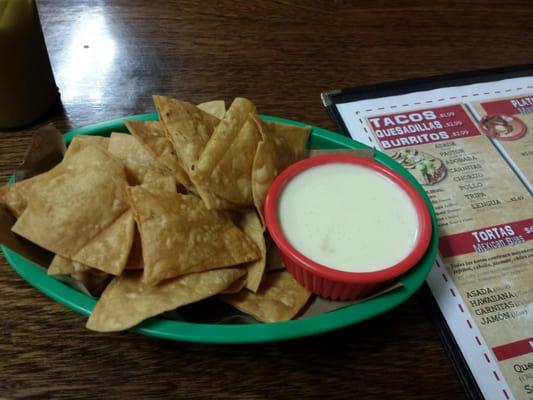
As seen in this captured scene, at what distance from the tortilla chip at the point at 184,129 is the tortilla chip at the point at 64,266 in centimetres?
21

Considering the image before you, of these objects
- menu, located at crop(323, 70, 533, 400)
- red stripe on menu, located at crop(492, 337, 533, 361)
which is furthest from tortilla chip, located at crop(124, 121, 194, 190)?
red stripe on menu, located at crop(492, 337, 533, 361)

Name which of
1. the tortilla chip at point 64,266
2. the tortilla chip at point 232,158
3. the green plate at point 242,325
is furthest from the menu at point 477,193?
the tortilla chip at point 64,266

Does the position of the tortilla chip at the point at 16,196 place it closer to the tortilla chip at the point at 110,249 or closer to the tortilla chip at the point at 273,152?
the tortilla chip at the point at 110,249

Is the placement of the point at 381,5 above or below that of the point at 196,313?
above

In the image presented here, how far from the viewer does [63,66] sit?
4.17 feet

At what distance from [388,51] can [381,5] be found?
0.23 metres

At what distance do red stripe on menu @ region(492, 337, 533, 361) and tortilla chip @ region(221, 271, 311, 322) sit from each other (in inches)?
12.4

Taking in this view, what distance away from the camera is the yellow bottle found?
91 cm

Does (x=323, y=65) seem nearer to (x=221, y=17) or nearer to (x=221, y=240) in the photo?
(x=221, y=17)

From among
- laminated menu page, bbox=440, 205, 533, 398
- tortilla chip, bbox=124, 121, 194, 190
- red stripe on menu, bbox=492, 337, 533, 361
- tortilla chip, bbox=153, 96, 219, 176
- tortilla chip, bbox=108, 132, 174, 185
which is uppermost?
tortilla chip, bbox=153, 96, 219, 176

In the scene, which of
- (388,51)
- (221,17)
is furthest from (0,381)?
(388,51)

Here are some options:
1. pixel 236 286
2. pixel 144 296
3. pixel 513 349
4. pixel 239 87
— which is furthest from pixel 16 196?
pixel 513 349

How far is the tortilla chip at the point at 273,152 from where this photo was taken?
0.84m

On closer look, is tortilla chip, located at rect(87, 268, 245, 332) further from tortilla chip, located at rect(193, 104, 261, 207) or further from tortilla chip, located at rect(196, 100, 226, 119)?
tortilla chip, located at rect(196, 100, 226, 119)
